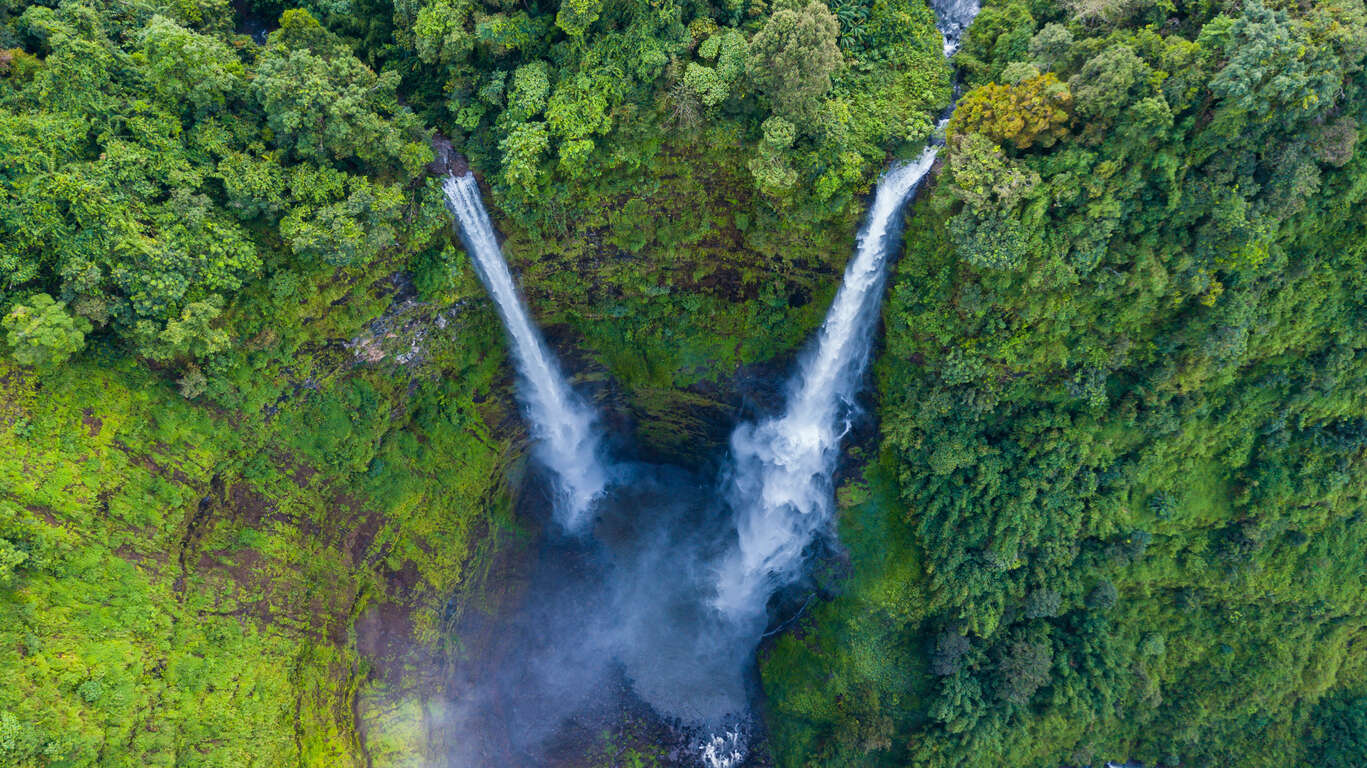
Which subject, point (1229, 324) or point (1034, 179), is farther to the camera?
point (1229, 324)

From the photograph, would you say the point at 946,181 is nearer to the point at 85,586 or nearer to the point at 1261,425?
the point at 1261,425

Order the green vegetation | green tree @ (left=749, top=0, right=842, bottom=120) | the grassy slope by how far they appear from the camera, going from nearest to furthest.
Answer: the grassy slope
the green vegetation
green tree @ (left=749, top=0, right=842, bottom=120)

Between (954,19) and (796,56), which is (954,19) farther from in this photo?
(796,56)

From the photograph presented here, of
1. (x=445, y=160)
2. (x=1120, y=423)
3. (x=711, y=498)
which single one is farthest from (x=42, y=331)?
(x=1120, y=423)

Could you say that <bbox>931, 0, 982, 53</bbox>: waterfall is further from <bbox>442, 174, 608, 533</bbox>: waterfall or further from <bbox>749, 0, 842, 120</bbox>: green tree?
<bbox>442, 174, 608, 533</bbox>: waterfall

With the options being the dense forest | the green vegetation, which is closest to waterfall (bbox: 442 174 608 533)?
the dense forest

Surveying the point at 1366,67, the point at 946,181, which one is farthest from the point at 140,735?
the point at 1366,67
